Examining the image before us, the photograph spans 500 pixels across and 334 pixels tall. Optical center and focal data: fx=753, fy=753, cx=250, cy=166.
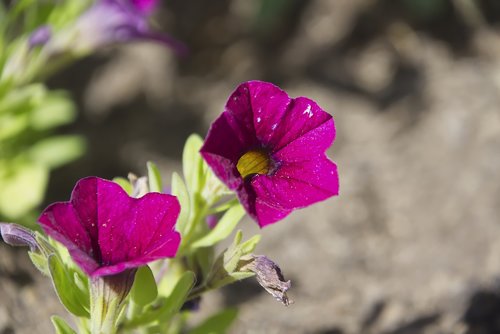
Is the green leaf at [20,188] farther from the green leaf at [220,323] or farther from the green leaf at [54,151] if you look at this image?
the green leaf at [220,323]

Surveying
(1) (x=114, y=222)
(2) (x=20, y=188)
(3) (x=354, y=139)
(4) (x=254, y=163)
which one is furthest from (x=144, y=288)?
(3) (x=354, y=139)

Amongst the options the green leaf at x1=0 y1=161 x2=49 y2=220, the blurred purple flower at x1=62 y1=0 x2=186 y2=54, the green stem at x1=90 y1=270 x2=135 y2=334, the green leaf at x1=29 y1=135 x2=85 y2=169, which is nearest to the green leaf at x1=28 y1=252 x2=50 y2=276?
the green stem at x1=90 y1=270 x2=135 y2=334

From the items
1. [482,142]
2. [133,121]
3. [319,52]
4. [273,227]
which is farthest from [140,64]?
[482,142]

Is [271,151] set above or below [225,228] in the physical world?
above

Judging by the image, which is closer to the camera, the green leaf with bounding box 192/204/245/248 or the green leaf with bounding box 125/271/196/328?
the green leaf with bounding box 125/271/196/328

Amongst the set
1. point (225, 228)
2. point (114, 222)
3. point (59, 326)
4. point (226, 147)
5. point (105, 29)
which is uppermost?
point (105, 29)

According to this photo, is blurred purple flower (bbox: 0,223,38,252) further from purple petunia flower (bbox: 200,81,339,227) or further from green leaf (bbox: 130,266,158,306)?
purple petunia flower (bbox: 200,81,339,227)

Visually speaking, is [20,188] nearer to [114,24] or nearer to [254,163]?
[114,24]
